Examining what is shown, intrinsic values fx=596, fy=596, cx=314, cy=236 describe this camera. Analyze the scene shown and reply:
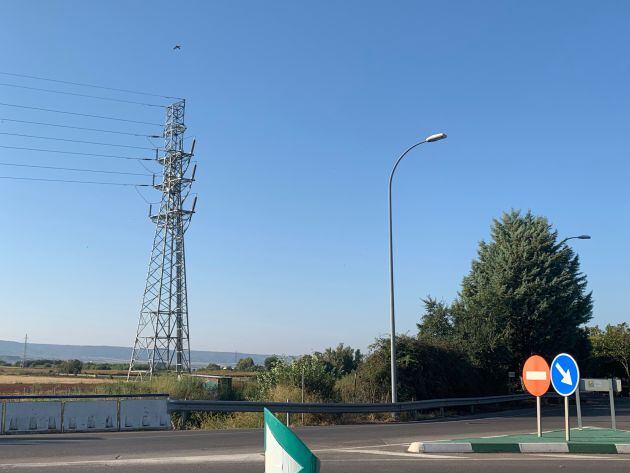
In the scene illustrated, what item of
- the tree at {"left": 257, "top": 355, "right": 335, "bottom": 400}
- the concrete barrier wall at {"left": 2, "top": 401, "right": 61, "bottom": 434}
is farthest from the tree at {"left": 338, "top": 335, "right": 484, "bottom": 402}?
the concrete barrier wall at {"left": 2, "top": 401, "right": 61, "bottom": 434}

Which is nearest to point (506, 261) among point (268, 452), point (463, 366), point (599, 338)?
point (463, 366)

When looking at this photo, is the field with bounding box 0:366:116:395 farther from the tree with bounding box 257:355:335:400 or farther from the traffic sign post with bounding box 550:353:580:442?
the traffic sign post with bounding box 550:353:580:442

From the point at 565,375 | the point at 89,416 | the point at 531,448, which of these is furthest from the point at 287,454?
the point at 89,416

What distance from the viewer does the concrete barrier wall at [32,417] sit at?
15227mm

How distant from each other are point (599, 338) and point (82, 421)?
54016 millimetres

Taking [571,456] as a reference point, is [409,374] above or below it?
above

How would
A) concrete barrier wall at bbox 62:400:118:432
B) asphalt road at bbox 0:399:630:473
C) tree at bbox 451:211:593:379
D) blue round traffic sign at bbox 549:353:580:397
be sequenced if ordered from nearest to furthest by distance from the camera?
1. asphalt road at bbox 0:399:630:473
2. blue round traffic sign at bbox 549:353:580:397
3. concrete barrier wall at bbox 62:400:118:432
4. tree at bbox 451:211:593:379

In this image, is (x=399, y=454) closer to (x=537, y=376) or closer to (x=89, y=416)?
(x=537, y=376)

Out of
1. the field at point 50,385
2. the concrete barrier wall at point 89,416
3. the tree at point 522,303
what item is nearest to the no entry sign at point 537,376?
the concrete barrier wall at point 89,416

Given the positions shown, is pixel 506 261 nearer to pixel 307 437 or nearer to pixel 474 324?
pixel 474 324

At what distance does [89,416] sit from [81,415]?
0.68ft

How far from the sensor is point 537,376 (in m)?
12.3

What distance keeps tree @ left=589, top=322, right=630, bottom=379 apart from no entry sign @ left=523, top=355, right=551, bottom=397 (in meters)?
48.4

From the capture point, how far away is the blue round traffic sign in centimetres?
1182
